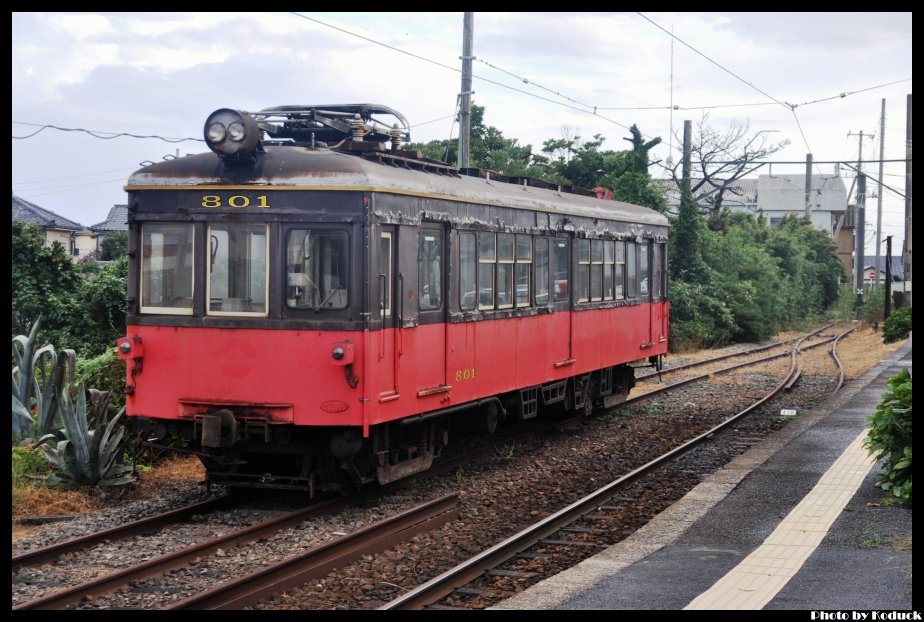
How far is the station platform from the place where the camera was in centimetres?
694

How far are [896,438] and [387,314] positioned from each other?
4815 mm

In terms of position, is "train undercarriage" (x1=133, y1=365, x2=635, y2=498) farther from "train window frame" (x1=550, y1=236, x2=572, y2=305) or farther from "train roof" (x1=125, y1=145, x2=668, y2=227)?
"train window frame" (x1=550, y1=236, x2=572, y2=305)

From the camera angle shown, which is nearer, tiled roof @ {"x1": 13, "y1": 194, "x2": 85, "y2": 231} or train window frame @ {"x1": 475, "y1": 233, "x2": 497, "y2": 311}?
train window frame @ {"x1": 475, "y1": 233, "x2": 497, "y2": 311}

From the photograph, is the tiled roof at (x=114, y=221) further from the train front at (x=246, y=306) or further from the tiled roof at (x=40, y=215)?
the train front at (x=246, y=306)

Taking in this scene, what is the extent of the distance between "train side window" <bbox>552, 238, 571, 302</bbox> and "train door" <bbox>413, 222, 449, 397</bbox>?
10.5 feet

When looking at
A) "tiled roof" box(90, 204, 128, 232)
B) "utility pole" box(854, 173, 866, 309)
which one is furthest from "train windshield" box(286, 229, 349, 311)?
"utility pole" box(854, 173, 866, 309)

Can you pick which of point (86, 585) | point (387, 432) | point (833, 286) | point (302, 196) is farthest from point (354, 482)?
point (833, 286)

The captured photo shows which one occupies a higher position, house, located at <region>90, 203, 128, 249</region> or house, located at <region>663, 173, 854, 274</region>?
house, located at <region>663, 173, 854, 274</region>

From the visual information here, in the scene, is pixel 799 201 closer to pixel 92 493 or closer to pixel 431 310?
pixel 431 310

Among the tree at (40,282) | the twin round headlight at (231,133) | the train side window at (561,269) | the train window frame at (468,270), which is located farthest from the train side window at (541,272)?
the tree at (40,282)

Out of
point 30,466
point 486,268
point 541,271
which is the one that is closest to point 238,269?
point 30,466
